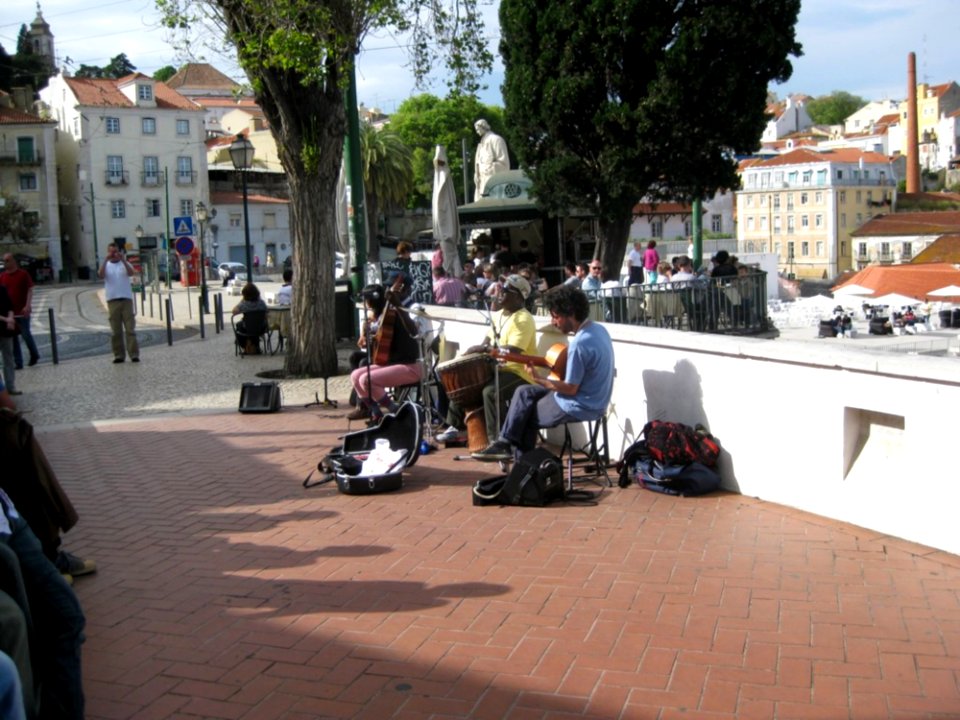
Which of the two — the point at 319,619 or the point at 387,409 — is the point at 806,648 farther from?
the point at 387,409

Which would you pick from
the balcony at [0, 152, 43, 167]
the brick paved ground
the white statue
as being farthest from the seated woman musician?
the balcony at [0, 152, 43, 167]

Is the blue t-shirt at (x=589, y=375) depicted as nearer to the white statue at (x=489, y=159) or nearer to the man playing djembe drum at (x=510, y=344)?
the man playing djembe drum at (x=510, y=344)

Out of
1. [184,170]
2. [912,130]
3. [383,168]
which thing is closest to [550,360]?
[383,168]

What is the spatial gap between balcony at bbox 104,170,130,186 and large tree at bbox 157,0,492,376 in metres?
64.3

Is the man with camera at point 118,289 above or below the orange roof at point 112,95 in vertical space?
below

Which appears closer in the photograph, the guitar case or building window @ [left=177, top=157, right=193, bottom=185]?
the guitar case

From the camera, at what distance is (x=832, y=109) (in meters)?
174

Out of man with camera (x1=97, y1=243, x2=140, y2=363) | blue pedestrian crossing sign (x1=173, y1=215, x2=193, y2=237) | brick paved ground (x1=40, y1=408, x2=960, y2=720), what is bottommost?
brick paved ground (x1=40, y1=408, x2=960, y2=720)

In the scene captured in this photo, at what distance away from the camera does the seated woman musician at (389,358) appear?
9008 millimetres

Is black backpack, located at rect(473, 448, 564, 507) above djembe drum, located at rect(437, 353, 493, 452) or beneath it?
beneath

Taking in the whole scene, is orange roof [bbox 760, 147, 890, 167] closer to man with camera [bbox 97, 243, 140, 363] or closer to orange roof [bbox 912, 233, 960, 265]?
orange roof [bbox 912, 233, 960, 265]

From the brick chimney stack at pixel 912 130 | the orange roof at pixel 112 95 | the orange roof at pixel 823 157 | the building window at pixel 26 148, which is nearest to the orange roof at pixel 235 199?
the orange roof at pixel 112 95

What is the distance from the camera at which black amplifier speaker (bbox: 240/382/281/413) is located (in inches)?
443

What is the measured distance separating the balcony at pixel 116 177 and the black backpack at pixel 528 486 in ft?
236
